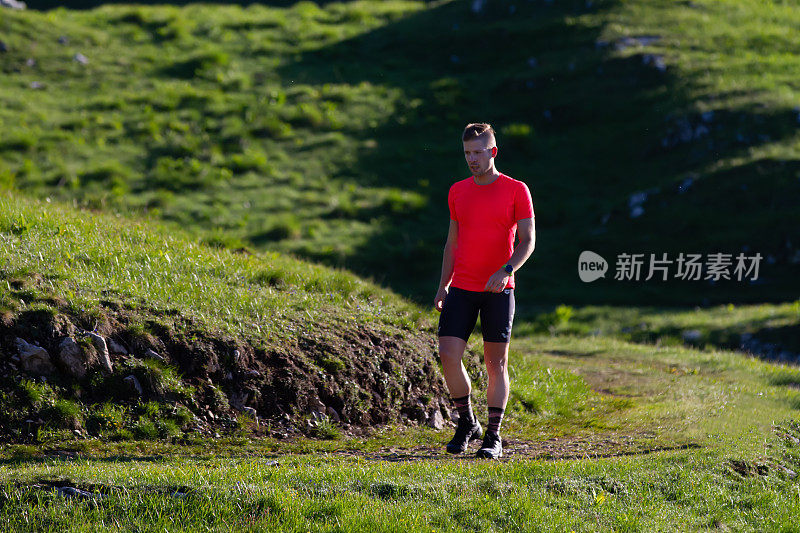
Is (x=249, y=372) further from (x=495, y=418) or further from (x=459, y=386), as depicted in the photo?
(x=495, y=418)

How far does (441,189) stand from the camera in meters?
25.0

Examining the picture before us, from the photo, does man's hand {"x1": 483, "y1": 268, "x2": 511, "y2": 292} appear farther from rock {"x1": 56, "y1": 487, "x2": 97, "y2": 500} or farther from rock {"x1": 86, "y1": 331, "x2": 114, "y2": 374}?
rock {"x1": 86, "y1": 331, "x2": 114, "y2": 374}

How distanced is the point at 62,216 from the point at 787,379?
11593 mm

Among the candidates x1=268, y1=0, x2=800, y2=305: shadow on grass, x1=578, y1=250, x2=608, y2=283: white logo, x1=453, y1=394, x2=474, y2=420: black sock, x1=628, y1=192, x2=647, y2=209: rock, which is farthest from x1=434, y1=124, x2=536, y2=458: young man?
x1=628, y1=192, x2=647, y2=209: rock

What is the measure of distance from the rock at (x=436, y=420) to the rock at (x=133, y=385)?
11.1 feet

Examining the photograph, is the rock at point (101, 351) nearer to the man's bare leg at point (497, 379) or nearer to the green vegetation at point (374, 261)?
the green vegetation at point (374, 261)

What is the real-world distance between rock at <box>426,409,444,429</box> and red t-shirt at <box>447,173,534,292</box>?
2.81m

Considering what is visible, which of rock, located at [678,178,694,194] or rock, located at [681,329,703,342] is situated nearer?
rock, located at [681,329,703,342]

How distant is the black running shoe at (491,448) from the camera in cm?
793

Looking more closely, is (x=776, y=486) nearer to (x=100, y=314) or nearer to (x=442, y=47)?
(x=100, y=314)

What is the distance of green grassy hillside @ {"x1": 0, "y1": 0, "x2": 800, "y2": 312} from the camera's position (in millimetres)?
21781

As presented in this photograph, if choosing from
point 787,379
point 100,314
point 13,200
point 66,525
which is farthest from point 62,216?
point 787,379

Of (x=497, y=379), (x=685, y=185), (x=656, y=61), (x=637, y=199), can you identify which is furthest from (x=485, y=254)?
(x=656, y=61)

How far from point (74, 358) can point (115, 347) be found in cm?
47
